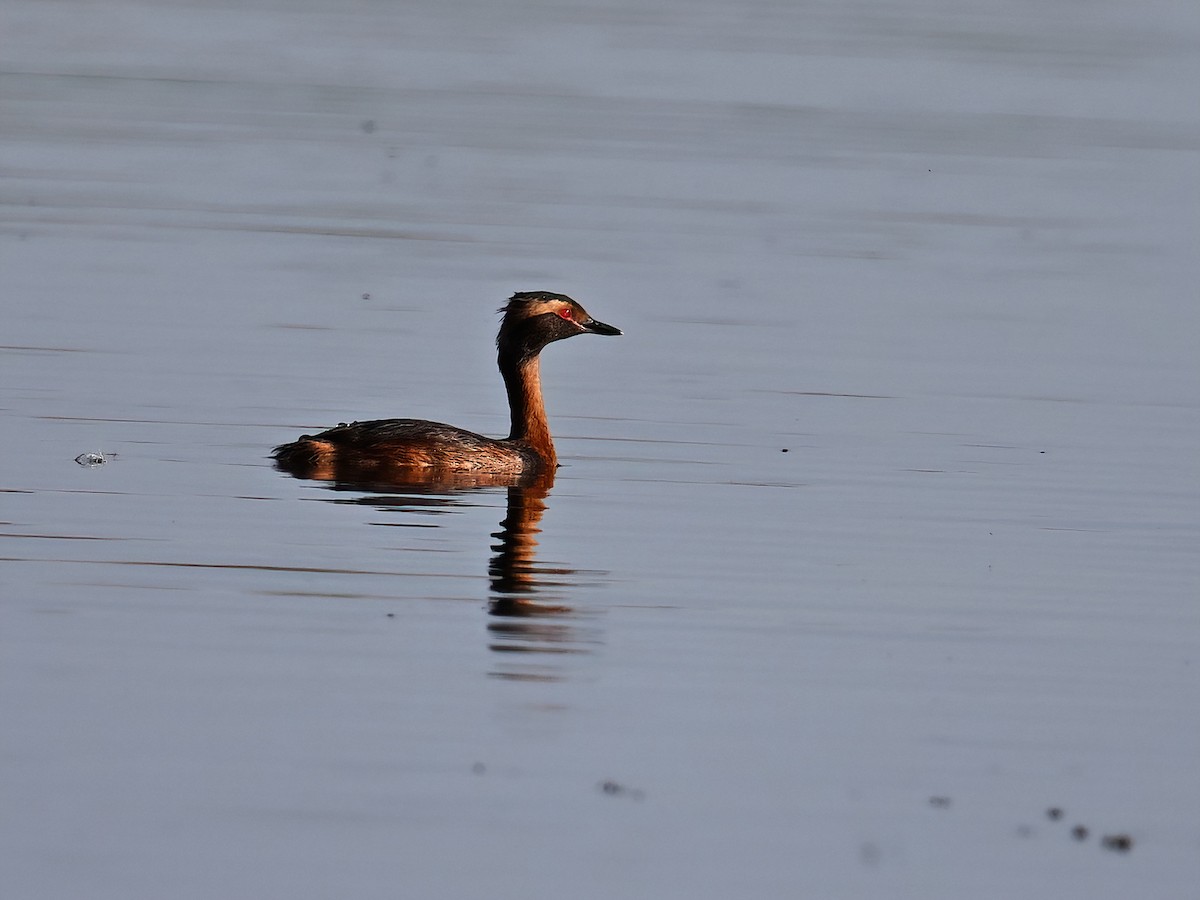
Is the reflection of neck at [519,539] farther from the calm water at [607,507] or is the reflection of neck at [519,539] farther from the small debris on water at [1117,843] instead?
the small debris on water at [1117,843]

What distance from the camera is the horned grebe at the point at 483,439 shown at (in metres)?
14.3

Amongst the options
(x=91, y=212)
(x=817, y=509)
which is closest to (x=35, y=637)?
(x=817, y=509)

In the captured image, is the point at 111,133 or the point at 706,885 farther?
the point at 111,133

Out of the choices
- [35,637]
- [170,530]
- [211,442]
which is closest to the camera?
[35,637]

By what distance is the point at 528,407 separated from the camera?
15586mm

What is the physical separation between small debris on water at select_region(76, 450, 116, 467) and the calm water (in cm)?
→ 17

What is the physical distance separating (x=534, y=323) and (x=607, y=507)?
266 centimetres

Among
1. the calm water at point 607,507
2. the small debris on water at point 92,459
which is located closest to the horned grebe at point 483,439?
the calm water at point 607,507

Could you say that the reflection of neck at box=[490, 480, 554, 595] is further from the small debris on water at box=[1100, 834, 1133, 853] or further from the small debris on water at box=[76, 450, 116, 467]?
the small debris on water at box=[1100, 834, 1133, 853]

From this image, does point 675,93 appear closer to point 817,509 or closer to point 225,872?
point 817,509

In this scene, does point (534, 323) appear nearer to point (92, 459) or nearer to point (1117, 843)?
point (92, 459)

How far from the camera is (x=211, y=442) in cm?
1471

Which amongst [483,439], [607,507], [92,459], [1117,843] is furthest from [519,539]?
[1117,843]

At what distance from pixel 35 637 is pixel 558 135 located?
20286 mm
